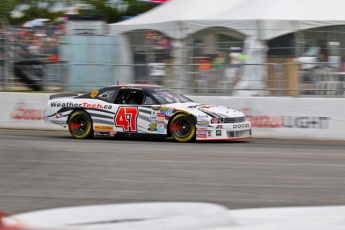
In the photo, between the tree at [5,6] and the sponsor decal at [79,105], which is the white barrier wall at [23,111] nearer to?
the sponsor decal at [79,105]

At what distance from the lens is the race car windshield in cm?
1410

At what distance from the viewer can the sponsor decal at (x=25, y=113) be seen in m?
17.6

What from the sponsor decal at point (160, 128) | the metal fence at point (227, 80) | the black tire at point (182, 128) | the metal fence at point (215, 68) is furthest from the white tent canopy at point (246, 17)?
the sponsor decal at point (160, 128)

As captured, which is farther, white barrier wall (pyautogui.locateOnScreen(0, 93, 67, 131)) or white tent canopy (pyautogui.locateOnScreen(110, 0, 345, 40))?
white barrier wall (pyautogui.locateOnScreen(0, 93, 67, 131))

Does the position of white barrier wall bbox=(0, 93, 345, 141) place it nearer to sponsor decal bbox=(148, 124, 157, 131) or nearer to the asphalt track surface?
the asphalt track surface

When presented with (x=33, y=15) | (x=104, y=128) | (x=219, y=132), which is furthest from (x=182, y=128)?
(x=33, y=15)

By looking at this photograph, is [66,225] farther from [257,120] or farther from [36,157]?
[257,120]

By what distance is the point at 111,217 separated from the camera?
325 cm

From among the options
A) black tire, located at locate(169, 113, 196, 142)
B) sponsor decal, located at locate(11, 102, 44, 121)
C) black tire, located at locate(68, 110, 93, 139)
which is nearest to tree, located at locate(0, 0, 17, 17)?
sponsor decal, located at locate(11, 102, 44, 121)

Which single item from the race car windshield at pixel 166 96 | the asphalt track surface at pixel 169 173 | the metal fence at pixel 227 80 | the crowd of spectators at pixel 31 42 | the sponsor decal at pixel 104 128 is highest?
the crowd of spectators at pixel 31 42

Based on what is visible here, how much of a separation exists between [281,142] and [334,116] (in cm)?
145

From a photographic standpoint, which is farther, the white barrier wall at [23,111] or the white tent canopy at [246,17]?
the white barrier wall at [23,111]

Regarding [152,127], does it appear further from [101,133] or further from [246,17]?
[246,17]

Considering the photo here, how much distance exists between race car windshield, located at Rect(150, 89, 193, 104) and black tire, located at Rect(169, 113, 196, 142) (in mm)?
542
